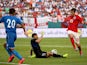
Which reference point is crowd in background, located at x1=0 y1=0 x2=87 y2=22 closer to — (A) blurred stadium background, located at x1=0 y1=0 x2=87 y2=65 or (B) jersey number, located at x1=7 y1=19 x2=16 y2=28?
(A) blurred stadium background, located at x1=0 y1=0 x2=87 y2=65

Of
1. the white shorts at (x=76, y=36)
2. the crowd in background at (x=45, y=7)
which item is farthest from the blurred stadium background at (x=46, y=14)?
the white shorts at (x=76, y=36)

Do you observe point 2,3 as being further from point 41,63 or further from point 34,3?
point 41,63

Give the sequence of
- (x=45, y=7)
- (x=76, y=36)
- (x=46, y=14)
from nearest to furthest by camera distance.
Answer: (x=76, y=36)
(x=46, y=14)
(x=45, y=7)

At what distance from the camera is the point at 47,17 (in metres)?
38.9

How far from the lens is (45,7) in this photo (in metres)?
41.8

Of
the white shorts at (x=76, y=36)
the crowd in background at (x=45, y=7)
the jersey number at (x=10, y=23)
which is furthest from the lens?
the crowd in background at (x=45, y=7)

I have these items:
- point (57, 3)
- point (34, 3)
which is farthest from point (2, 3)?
point (57, 3)

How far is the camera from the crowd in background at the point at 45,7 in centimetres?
4006

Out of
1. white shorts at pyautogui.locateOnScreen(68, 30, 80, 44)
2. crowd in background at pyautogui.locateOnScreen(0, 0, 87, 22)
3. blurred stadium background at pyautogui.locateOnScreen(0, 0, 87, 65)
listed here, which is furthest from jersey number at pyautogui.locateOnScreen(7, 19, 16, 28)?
crowd in background at pyautogui.locateOnScreen(0, 0, 87, 22)

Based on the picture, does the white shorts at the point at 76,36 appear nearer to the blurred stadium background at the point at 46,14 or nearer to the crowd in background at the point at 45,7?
the blurred stadium background at the point at 46,14

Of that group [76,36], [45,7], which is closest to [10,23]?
[76,36]

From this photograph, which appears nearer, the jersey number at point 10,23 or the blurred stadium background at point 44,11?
the jersey number at point 10,23

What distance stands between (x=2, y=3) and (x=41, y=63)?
86.2 feet

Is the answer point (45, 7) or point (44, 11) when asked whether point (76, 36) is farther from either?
point (45, 7)
